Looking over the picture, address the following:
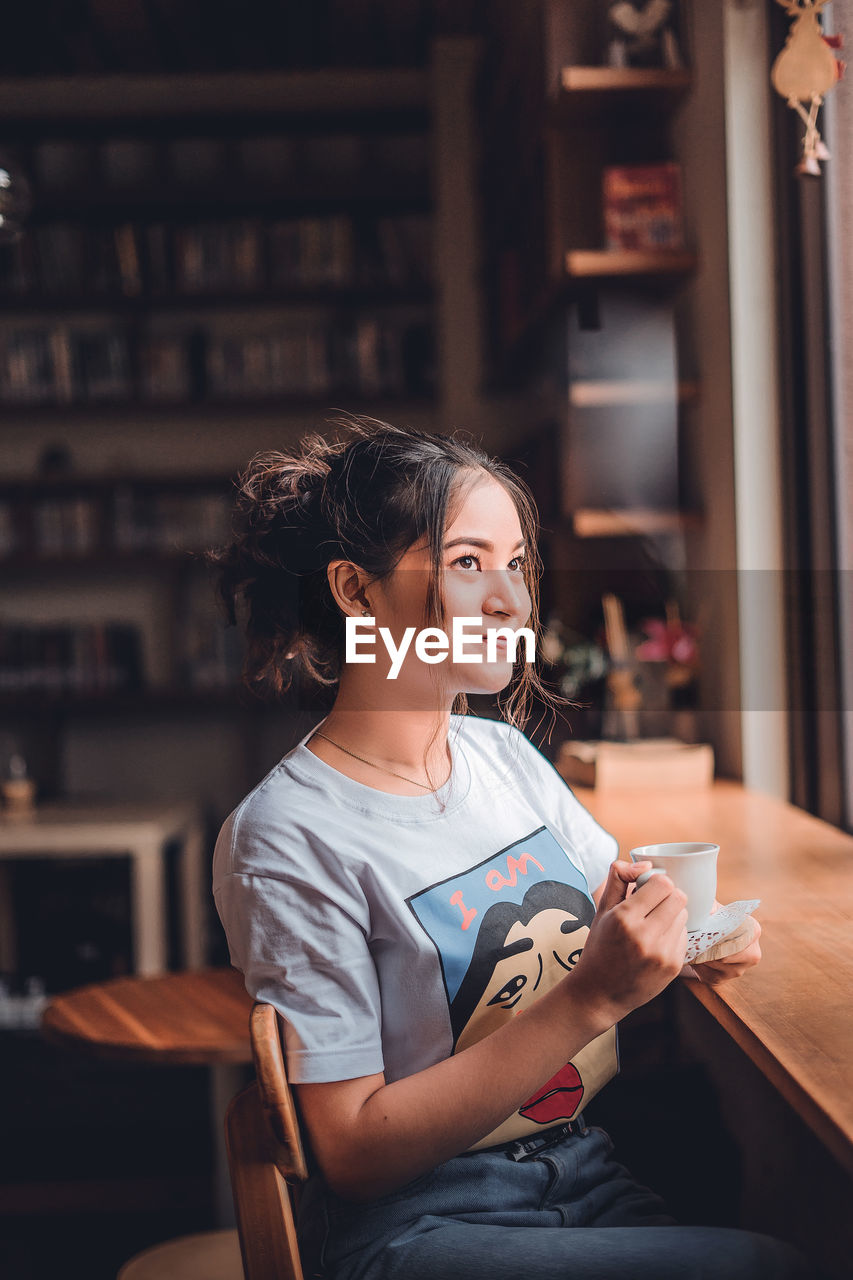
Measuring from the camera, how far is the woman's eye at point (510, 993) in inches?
32.0

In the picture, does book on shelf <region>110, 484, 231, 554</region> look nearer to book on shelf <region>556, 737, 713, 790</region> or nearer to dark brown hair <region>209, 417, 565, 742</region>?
book on shelf <region>556, 737, 713, 790</region>

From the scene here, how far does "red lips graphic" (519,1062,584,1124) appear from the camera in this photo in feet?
2.77

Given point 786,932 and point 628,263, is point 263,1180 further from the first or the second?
point 628,263

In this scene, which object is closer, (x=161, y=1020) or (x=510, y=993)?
(x=510, y=993)

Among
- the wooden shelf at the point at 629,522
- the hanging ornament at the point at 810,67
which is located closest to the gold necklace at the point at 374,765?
the hanging ornament at the point at 810,67

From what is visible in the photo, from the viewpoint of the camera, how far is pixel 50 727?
3.35 metres

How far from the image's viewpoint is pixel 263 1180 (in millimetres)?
722

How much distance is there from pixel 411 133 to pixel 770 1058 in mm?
3201

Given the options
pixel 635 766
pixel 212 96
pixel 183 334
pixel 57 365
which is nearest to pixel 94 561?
pixel 57 365

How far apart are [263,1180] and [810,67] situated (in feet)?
4.58

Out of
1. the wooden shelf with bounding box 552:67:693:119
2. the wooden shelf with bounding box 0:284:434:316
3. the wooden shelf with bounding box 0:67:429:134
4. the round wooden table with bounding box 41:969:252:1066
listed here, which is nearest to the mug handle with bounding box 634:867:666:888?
the round wooden table with bounding box 41:969:252:1066

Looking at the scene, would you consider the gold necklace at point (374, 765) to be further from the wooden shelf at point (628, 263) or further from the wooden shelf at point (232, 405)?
the wooden shelf at point (232, 405)

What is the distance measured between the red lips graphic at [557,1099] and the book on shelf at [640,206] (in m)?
1.47

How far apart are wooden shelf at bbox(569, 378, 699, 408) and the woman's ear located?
1136mm
